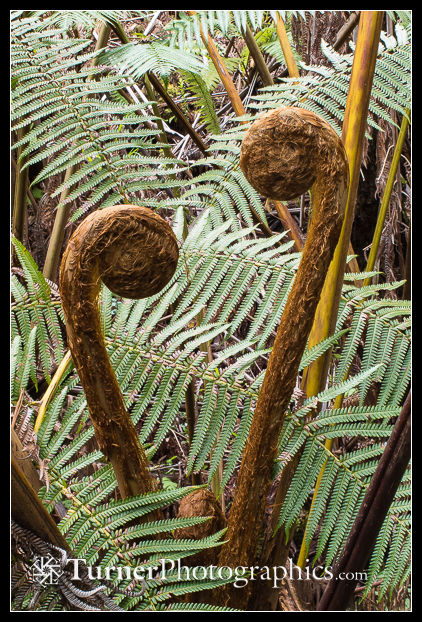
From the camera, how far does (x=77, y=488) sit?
78cm

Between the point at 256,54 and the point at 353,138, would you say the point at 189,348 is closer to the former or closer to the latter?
the point at 353,138

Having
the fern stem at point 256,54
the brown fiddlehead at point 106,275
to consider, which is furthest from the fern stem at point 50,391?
the fern stem at point 256,54

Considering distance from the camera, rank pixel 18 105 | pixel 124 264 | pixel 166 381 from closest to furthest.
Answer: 1. pixel 124 264
2. pixel 166 381
3. pixel 18 105

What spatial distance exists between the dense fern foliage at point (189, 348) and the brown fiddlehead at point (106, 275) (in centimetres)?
14

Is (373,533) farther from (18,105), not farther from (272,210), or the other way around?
(18,105)

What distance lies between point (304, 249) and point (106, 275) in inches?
9.3

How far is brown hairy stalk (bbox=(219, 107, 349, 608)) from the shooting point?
2.06 ft

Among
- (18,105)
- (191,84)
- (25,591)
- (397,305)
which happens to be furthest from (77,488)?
(191,84)

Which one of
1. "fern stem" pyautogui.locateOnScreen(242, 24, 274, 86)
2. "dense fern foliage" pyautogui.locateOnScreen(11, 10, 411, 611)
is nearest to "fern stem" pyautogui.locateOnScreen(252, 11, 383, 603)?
"dense fern foliage" pyautogui.locateOnScreen(11, 10, 411, 611)

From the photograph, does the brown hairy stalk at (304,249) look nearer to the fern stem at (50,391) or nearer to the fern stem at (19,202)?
the fern stem at (50,391)

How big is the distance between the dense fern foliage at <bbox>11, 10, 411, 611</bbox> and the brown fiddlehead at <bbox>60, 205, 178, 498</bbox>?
0.14 m

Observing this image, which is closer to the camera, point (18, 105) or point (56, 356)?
point (56, 356)

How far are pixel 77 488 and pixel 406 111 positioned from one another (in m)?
0.90

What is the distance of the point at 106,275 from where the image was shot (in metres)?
0.62
